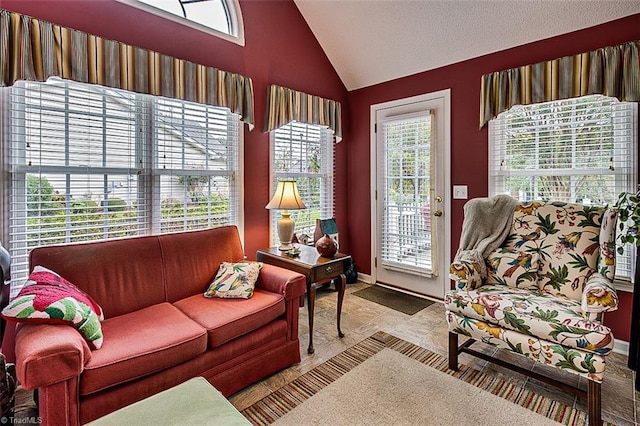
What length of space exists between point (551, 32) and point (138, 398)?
382cm

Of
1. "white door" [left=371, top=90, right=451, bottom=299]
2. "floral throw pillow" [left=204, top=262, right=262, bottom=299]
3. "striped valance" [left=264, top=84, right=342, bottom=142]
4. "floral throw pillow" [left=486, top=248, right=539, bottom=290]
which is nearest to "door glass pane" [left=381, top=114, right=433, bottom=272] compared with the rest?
"white door" [left=371, top=90, right=451, bottom=299]

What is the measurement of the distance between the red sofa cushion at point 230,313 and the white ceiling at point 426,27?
2.79 meters

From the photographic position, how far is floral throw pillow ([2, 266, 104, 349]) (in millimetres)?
1523

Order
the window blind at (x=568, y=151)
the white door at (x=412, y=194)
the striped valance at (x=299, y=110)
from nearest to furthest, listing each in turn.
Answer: the window blind at (x=568, y=151) < the striped valance at (x=299, y=110) < the white door at (x=412, y=194)

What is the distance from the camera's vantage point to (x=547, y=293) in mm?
2387

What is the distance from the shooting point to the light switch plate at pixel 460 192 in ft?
11.3

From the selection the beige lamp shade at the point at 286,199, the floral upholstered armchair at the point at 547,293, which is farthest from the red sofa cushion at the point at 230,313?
the floral upholstered armchair at the point at 547,293

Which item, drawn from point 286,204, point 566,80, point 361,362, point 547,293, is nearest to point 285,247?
point 286,204

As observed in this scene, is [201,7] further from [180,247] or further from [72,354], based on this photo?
[72,354]

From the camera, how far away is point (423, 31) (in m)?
3.30

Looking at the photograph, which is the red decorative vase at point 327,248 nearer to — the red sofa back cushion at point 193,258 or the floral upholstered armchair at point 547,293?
the red sofa back cushion at point 193,258

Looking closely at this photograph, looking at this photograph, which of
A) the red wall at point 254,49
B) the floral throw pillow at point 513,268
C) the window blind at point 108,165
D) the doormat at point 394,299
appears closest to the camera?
the window blind at point 108,165

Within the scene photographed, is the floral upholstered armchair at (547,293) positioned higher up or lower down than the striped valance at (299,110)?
lower down

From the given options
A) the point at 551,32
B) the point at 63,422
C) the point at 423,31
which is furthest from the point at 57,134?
the point at 551,32
